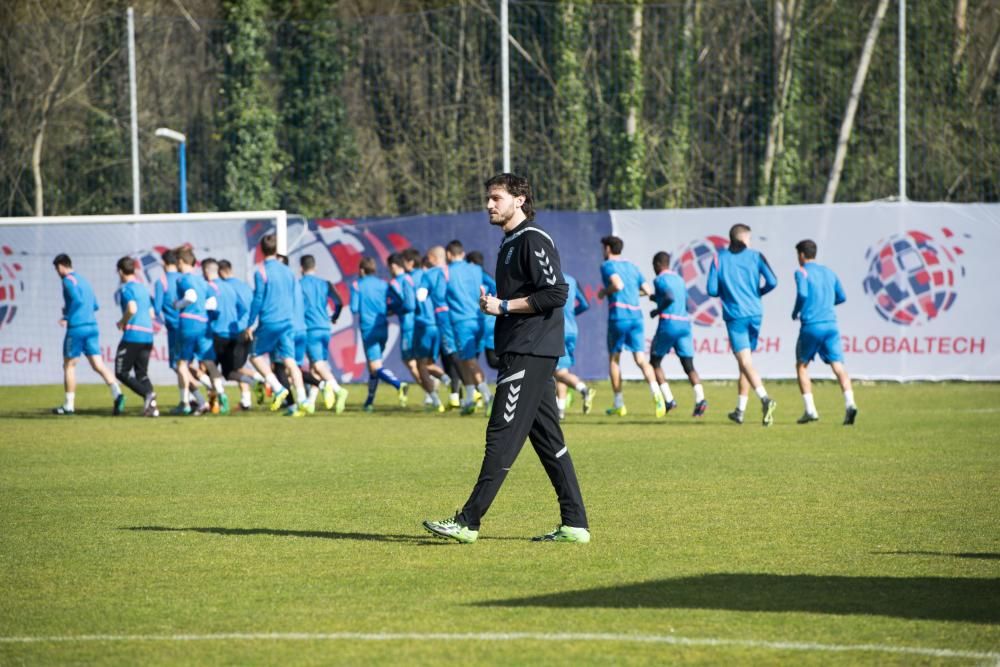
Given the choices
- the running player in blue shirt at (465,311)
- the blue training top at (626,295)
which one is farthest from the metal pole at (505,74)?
the blue training top at (626,295)

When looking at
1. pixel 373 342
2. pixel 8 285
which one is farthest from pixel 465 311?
pixel 8 285

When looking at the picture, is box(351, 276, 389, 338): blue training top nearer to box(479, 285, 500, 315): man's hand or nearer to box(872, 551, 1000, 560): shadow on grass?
box(479, 285, 500, 315): man's hand

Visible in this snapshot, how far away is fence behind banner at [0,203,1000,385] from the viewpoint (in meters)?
22.9

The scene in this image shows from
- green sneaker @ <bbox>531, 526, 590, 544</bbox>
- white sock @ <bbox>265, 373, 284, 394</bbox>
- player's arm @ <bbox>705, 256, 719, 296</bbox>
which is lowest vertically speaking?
white sock @ <bbox>265, 373, 284, 394</bbox>

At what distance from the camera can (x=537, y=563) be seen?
8141 mm

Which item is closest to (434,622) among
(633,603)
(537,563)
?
(633,603)

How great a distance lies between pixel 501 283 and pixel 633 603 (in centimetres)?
256

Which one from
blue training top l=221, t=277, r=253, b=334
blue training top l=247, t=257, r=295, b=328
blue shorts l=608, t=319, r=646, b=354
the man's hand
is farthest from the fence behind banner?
the man's hand

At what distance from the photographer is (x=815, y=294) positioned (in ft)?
54.2

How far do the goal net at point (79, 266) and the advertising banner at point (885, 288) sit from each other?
7.86m

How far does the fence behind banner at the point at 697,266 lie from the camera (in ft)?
75.3

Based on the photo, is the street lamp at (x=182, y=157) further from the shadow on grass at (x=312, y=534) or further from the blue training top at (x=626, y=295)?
the shadow on grass at (x=312, y=534)

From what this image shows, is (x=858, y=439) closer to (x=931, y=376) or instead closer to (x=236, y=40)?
(x=931, y=376)

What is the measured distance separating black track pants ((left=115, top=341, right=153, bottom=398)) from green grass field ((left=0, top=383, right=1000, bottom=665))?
3.78 meters
